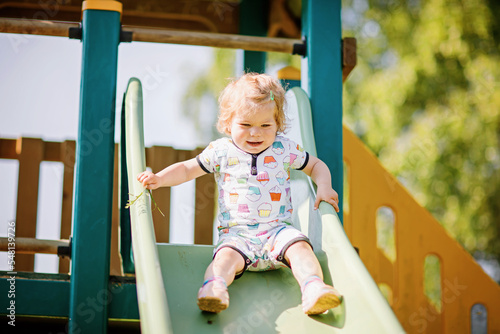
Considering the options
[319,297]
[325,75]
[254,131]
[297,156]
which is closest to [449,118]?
[325,75]

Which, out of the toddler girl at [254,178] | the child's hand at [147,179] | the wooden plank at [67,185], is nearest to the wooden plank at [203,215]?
the wooden plank at [67,185]

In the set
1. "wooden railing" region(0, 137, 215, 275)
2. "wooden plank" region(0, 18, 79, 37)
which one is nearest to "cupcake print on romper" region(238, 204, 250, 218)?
"wooden plank" region(0, 18, 79, 37)

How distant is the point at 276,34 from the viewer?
16.4 ft

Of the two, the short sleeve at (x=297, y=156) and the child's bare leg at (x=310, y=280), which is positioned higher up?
the short sleeve at (x=297, y=156)

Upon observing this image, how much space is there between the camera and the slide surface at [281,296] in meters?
1.98

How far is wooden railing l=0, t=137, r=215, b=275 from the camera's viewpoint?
13.9ft

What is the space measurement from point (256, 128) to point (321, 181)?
1.23 ft

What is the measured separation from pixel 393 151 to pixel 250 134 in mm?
6759

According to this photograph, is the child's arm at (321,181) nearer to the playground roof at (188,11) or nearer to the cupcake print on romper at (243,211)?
the cupcake print on romper at (243,211)

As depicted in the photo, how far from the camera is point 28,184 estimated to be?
425 centimetres

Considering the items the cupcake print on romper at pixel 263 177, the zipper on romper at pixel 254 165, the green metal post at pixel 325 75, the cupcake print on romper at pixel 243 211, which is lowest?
the cupcake print on romper at pixel 243 211

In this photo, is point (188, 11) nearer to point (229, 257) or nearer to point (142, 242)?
point (229, 257)

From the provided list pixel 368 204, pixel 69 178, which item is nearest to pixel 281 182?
pixel 368 204

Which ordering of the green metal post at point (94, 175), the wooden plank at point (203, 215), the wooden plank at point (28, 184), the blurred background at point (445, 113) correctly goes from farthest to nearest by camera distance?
the blurred background at point (445, 113) < the wooden plank at point (203, 215) < the wooden plank at point (28, 184) < the green metal post at point (94, 175)
